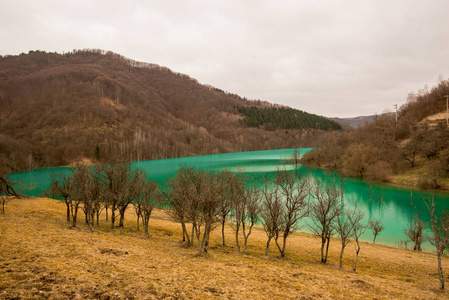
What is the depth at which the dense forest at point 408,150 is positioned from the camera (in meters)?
57.7

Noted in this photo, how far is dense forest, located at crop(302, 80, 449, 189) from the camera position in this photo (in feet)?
189

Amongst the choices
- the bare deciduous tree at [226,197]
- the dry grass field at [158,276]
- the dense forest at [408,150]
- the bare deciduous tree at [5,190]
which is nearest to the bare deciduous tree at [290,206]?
the dry grass field at [158,276]

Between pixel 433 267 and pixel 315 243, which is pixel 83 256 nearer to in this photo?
pixel 315 243

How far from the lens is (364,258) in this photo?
866 inches

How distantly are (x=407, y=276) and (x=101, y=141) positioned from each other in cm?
16573

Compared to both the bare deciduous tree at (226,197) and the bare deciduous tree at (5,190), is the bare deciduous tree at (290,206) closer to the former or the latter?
the bare deciduous tree at (226,197)

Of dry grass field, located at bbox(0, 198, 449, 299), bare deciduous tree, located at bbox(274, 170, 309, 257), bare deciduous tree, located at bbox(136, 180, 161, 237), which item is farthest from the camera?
bare deciduous tree, located at bbox(136, 180, 161, 237)

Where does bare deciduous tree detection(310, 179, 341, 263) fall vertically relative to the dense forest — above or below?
below

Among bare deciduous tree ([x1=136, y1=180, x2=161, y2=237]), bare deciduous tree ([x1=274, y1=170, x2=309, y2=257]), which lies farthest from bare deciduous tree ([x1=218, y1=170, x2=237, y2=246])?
bare deciduous tree ([x1=136, y1=180, x2=161, y2=237])

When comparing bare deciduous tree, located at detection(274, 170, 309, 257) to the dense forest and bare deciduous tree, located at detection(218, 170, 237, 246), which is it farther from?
the dense forest

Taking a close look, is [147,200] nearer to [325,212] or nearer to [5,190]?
[5,190]

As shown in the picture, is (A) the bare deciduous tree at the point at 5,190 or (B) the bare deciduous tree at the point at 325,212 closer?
(B) the bare deciduous tree at the point at 325,212

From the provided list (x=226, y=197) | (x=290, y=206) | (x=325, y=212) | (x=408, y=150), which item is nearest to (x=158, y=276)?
(x=226, y=197)

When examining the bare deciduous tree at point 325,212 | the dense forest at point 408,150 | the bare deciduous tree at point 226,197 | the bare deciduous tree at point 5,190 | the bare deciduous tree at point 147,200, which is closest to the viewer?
the bare deciduous tree at point 325,212
